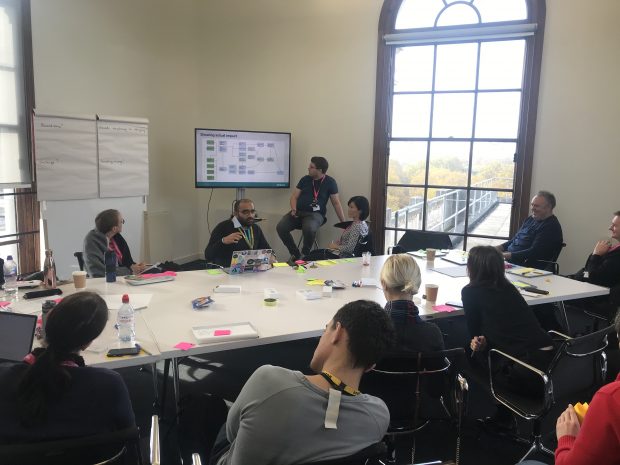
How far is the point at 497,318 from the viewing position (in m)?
2.55

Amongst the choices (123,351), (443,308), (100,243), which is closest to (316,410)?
(123,351)

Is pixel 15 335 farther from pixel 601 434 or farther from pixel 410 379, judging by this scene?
pixel 601 434

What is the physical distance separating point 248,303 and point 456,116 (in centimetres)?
381

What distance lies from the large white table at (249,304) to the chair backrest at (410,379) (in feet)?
1.66

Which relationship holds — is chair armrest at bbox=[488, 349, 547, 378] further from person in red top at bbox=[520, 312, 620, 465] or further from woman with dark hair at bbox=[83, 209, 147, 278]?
woman with dark hair at bbox=[83, 209, 147, 278]

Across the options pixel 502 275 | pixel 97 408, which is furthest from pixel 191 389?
pixel 502 275

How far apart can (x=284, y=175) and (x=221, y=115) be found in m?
1.22

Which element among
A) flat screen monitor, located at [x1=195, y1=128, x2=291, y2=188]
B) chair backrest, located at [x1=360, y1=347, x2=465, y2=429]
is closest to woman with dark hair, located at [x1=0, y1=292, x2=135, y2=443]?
chair backrest, located at [x1=360, y1=347, x2=465, y2=429]

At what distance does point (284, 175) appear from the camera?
624 cm

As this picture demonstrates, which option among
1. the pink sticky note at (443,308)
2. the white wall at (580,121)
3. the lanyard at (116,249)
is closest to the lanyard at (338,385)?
the pink sticky note at (443,308)

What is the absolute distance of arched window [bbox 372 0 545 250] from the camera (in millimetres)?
5305

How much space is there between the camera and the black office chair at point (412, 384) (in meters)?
2.03

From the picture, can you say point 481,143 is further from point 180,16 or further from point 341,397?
point 341,397

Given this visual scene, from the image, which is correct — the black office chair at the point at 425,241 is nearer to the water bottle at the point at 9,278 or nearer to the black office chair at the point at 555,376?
the black office chair at the point at 555,376
